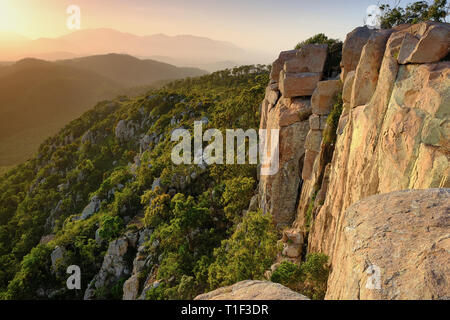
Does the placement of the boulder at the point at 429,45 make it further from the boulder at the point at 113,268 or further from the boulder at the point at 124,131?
the boulder at the point at 124,131

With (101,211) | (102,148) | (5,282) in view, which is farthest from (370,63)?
(102,148)

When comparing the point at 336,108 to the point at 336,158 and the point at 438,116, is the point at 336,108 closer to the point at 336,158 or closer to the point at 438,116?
the point at 336,158

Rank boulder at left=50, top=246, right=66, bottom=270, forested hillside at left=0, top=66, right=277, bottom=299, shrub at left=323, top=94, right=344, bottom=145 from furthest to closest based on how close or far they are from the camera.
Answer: boulder at left=50, top=246, right=66, bottom=270, forested hillside at left=0, top=66, right=277, bottom=299, shrub at left=323, top=94, right=344, bottom=145

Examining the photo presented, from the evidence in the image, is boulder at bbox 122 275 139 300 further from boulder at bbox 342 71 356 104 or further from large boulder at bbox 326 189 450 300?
boulder at bbox 342 71 356 104

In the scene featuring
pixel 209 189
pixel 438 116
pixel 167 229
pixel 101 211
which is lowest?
pixel 101 211

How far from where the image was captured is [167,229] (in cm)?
4162

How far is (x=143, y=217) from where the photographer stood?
185 ft

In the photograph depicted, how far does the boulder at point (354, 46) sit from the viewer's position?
26.1 m

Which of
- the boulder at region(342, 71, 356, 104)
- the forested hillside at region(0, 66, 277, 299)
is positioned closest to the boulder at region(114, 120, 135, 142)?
the forested hillside at region(0, 66, 277, 299)

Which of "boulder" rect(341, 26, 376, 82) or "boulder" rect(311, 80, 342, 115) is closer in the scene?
"boulder" rect(341, 26, 376, 82)

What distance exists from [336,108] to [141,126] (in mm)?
82190

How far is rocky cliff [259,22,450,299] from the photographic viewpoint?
27.5 feet

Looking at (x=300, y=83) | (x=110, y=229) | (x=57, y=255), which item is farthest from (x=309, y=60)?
(x=57, y=255)

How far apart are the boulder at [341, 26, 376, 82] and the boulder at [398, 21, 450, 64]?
359 inches
